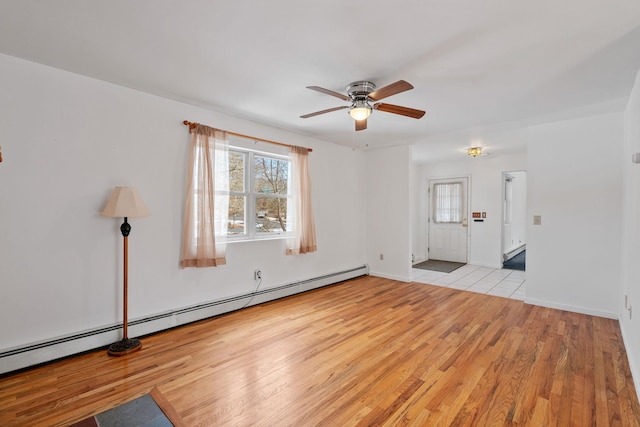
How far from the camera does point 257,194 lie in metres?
4.10

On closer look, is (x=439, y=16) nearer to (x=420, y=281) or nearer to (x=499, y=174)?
(x=420, y=281)

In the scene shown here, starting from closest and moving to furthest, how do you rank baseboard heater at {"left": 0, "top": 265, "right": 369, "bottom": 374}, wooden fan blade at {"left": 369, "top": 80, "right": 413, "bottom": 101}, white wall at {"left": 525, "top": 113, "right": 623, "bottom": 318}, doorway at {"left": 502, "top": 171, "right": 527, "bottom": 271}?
wooden fan blade at {"left": 369, "top": 80, "right": 413, "bottom": 101}
baseboard heater at {"left": 0, "top": 265, "right": 369, "bottom": 374}
white wall at {"left": 525, "top": 113, "right": 623, "bottom": 318}
doorway at {"left": 502, "top": 171, "right": 527, "bottom": 271}

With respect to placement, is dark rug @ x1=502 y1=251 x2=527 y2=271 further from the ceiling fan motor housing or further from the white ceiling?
the ceiling fan motor housing

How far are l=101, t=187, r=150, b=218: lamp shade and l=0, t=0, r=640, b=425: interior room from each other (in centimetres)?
6

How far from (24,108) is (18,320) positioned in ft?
5.72

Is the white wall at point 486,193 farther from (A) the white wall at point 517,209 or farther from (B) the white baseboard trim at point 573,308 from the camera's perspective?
(B) the white baseboard trim at point 573,308

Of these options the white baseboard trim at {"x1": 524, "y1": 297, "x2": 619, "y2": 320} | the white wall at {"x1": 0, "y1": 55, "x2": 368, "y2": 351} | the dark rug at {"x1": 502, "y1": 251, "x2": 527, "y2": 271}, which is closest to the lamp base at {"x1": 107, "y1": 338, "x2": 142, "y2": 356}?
the white wall at {"x1": 0, "y1": 55, "x2": 368, "y2": 351}

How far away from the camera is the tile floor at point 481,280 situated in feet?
15.4

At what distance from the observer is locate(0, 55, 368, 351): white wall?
236 cm

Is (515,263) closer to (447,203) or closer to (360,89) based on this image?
(447,203)

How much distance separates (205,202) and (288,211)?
1.41 m

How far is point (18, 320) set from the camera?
2.36 meters

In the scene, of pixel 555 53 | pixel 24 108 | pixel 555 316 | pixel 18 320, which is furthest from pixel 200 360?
pixel 555 316

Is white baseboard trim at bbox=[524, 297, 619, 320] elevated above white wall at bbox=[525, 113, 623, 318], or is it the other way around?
white wall at bbox=[525, 113, 623, 318]
